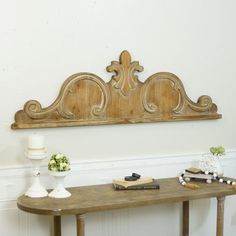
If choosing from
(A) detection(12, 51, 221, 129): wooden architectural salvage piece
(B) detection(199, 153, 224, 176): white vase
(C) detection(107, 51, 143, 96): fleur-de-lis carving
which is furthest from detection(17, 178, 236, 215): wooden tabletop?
(C) detection(107, 51, 143, 96): fleur-de-lis carving

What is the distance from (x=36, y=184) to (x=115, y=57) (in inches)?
38.5

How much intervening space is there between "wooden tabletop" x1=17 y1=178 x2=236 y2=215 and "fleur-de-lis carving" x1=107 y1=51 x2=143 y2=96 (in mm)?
653

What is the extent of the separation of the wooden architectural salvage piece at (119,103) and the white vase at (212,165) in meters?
0.31

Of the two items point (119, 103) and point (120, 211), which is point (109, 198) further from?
point (119, 103)

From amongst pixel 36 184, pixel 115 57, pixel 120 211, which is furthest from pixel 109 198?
pixel 115 57

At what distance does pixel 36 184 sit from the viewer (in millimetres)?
2701

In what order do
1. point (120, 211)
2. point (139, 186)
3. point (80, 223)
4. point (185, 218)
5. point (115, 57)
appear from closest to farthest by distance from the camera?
1. point (80, 223)
2. point (139, 186)
3. point (115, 57)
4. point (120, 211)
5. point (185, 218)

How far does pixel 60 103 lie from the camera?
290 cm

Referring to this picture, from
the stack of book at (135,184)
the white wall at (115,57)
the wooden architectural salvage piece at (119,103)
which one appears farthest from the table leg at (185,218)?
the wooden architectural salvage piece at (119,103)

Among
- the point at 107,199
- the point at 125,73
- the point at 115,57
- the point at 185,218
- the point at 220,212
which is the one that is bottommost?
the point at 185,218

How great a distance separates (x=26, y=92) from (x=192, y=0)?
1.35 metres

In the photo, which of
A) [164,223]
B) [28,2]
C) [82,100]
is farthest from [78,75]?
[164,223]

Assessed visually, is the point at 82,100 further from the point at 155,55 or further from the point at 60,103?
the point at 155,55

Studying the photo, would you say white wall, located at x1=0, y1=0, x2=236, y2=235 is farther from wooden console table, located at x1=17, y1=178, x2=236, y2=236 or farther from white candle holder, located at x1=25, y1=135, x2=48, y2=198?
wooden console table, located at x1=17, y1=178, x2=236, y2=236
